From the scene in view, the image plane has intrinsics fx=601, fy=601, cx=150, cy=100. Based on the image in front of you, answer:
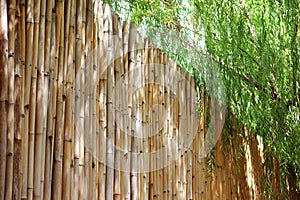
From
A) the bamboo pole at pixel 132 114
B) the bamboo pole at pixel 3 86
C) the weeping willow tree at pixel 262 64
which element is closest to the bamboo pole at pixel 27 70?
the bamboo pole at pixel 3 86

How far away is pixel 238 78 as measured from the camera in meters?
3.52

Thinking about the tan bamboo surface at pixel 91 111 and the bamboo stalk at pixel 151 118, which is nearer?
the tan bamboo surface at pixel 91 111

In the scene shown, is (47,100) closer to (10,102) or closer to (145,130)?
(10,102)

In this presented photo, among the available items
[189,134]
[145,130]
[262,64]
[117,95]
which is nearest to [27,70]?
[117,95]

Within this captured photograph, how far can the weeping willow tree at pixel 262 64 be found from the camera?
11.0 feet

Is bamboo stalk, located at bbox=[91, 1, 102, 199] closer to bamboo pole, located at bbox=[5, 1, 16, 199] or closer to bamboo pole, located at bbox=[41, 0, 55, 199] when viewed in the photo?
bamboo pole, located at bbox=[41, 0, 55, 199]

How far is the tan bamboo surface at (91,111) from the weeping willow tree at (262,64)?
266 mm

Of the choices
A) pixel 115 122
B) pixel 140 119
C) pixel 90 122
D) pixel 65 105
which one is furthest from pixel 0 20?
pixel 140 119

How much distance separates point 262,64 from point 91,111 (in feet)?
4.67

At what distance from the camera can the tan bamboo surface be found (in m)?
1.84

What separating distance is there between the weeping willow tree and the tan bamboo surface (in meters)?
0.27

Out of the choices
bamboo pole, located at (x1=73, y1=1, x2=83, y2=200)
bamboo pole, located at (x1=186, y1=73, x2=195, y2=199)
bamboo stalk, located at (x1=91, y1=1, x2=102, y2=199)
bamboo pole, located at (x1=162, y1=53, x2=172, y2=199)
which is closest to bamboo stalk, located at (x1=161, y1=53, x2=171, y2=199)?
bamboo pole, located at (x1=162, y1=53, x2=172, y2=199)

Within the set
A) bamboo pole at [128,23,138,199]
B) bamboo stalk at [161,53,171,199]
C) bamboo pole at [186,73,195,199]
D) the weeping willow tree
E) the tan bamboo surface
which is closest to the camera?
the tan bamboo surface

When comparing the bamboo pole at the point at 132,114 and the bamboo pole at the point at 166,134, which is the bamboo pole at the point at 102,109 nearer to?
the bamboo pole at the point at 132,114
